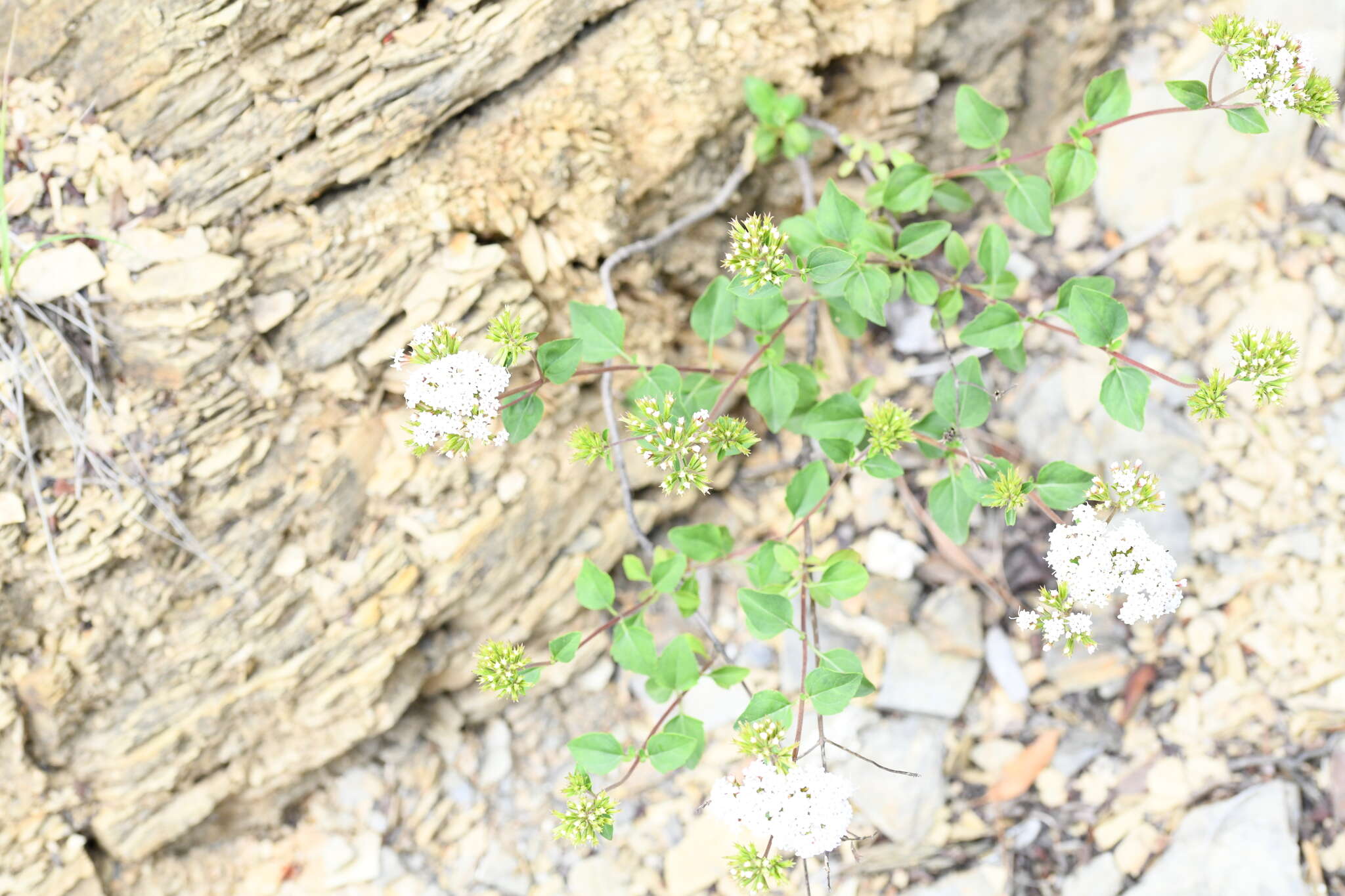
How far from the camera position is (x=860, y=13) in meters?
2.90

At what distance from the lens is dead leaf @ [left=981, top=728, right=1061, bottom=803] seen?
2926 mm

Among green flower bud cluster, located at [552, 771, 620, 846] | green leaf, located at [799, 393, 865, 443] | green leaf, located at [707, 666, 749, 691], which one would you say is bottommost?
green leaf, located at [707, 666, 749, 691]

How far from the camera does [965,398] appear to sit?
224cm

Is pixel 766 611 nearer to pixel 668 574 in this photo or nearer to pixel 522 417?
pixel 668 574

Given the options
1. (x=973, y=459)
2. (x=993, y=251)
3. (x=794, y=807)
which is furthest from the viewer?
(x=993, y=251)

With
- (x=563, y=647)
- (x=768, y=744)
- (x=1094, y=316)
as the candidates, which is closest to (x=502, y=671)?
(x=563, y=647)

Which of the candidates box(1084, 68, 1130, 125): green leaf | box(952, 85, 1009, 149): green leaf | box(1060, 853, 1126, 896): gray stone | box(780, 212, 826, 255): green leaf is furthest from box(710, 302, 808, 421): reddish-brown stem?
box(1060, 853, 1126, 896): gray stone

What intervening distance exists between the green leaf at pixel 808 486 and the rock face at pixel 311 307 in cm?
90

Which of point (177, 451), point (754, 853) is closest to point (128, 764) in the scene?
point (177, 451)

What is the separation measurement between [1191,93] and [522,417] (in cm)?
148

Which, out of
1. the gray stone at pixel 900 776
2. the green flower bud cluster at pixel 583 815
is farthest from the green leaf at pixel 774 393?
the gray stone at pixel 900 776

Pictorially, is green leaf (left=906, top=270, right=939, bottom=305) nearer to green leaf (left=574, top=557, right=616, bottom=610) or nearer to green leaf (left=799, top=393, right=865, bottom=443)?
green leaf (left=799, top=393, right=865, bottom=443)

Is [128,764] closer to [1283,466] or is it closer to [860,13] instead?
[860,13]

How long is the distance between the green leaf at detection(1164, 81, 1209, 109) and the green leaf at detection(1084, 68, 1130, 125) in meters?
0.22
